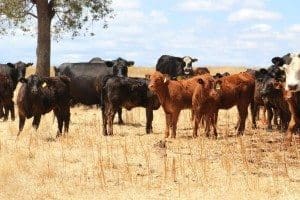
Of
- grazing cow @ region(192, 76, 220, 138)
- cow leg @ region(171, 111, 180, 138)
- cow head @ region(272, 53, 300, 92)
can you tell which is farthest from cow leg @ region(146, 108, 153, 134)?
cow head @ region(272, 53, 300, 92)

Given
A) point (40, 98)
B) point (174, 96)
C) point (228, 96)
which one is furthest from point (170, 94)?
point (40, 98)

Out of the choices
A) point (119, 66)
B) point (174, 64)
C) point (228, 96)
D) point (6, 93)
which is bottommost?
point (6, 93)

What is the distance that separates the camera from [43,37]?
26.7m

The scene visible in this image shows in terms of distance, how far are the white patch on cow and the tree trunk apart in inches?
626

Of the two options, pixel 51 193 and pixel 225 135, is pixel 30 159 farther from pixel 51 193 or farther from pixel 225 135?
pixel 225 135

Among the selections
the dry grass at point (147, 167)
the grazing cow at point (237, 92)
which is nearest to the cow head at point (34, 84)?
the dry grass at point (147, 167)

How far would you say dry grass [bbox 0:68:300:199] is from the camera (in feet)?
29.4

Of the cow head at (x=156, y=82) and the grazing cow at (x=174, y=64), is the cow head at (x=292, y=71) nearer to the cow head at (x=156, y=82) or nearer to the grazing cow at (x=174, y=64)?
the cow head at (x=156, y=82)

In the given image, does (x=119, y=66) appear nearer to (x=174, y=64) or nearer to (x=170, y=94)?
(x=170, y=94)

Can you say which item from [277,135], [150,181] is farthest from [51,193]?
[277,135]

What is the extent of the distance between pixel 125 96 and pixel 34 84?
230cm

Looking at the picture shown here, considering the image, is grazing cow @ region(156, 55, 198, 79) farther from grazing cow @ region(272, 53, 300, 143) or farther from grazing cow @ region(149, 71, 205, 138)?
grazing cow @ region(272, 53, 300, 143)

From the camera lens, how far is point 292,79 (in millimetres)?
12078

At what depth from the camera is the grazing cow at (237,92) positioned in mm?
Result: 14326
